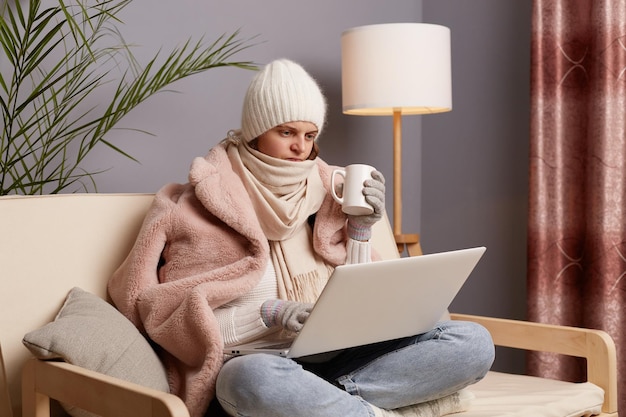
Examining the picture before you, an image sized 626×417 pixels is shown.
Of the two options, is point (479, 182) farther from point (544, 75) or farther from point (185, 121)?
point (185, 121)

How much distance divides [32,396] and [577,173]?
1941mm

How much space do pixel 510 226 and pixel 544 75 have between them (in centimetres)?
60

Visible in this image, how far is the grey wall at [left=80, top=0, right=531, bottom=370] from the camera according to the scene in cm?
271

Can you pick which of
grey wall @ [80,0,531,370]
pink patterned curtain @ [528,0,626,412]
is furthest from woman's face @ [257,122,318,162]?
pink patterned curtain @ [528,0,626,412]

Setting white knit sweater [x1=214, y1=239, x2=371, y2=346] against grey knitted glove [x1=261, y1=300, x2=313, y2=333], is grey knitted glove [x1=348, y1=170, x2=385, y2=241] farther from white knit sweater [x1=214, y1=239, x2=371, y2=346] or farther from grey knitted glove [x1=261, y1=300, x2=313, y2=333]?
grey knitted glove [x1=261, y1=300, x2=313, y2=333]

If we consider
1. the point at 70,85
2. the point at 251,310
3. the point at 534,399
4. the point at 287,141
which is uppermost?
the point at 70,85

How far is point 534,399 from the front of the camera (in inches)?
74.5

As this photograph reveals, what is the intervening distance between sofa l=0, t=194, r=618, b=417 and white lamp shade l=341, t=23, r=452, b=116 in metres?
0.90

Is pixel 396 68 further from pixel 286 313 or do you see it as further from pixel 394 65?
pixel 286 313

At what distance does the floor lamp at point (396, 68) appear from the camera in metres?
2.71

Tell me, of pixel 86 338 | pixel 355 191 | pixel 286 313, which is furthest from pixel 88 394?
pixel 355 191

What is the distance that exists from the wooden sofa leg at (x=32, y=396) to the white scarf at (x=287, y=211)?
58cm

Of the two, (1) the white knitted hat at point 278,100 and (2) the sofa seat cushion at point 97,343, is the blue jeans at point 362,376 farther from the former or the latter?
(1) the white knitted hat at point 278,100

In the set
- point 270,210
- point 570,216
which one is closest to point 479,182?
point 570,216
